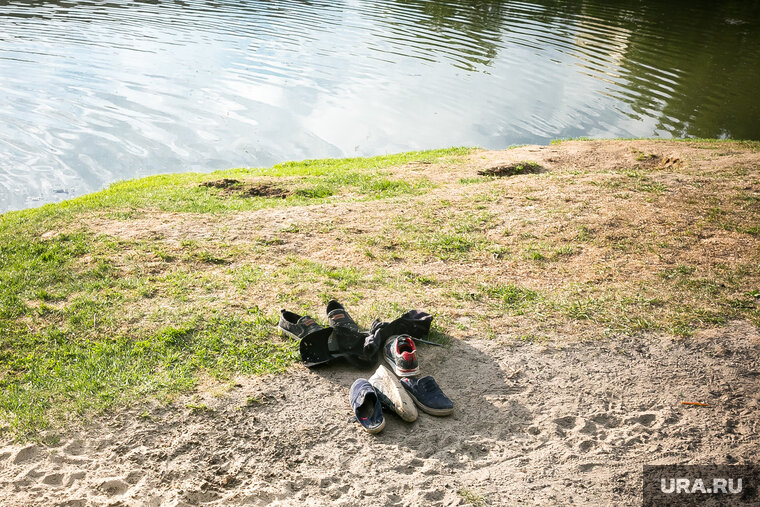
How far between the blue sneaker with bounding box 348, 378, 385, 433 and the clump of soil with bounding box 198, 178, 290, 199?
7.77 metres

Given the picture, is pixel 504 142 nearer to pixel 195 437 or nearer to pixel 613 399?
pixel 613 399

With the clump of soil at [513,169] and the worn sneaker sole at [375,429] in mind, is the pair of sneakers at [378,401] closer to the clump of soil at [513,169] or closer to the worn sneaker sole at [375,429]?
the worn sneaker sole at [375,429]

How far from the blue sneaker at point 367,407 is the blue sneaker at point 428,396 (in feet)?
1.22

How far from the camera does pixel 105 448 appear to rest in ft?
15.2

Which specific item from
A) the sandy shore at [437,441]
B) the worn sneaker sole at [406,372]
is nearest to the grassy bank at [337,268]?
the sandy shore at [437,441]

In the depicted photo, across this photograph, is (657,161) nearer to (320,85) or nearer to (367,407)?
(367,407)

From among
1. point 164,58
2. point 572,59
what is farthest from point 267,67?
point 572,59

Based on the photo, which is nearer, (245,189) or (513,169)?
(245,189)

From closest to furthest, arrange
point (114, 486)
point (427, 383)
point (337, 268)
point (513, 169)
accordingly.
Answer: point (114, 486)
point (427, 383)
point (337, 268)
point (513, 169)

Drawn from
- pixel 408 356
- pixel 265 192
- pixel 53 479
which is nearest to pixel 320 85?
pixel 265 192

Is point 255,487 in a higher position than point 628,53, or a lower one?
lower

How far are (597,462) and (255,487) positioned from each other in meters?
2.78

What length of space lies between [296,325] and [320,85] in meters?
21.3

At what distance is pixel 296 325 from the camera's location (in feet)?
20.5
